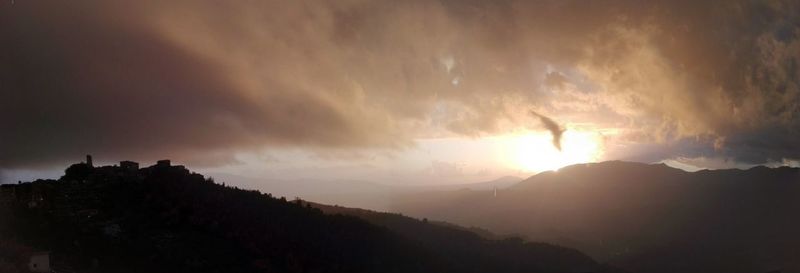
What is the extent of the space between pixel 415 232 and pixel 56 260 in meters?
74.4

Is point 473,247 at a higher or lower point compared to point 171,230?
lower

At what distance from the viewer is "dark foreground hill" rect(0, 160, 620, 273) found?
4894 cm

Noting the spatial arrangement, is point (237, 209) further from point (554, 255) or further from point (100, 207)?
point (554, 255)

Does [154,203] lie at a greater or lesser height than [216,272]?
greater

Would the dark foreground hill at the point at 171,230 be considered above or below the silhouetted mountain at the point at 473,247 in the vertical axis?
above

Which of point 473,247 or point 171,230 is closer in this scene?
point 171,230

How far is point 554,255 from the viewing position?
132125 mm

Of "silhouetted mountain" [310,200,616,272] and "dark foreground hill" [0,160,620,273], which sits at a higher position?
"dark foreground hill" [0,160,620,273]

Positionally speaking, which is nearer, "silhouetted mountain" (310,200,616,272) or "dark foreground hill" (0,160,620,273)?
"dark foreground hill" (0,160,620,273)

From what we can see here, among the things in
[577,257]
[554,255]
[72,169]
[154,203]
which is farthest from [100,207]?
[577,257]

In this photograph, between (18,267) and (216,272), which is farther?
(216,272)

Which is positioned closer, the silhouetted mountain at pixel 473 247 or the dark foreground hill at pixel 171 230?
the dark foreground hill at pixel 171 230

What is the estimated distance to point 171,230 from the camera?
186 ft

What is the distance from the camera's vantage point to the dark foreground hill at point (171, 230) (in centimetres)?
4894
